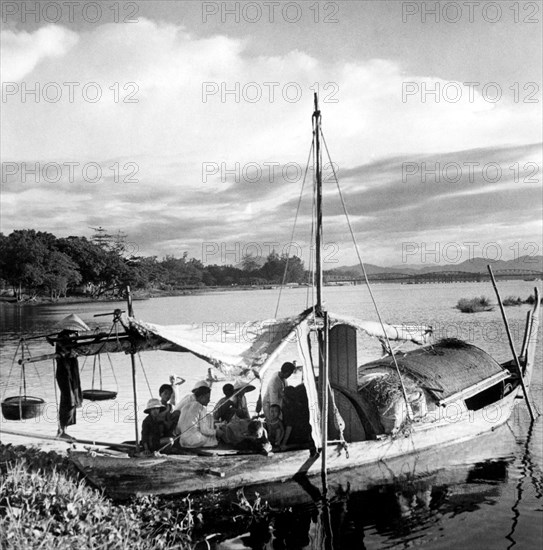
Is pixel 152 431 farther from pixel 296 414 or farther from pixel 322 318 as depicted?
pixel 322 318

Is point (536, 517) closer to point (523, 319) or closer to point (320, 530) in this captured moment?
point (320, 530)

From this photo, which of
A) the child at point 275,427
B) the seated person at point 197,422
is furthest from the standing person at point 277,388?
the seated person at point 197,422

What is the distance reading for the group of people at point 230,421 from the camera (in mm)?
9734

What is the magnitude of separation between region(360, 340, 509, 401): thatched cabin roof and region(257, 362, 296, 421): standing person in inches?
125

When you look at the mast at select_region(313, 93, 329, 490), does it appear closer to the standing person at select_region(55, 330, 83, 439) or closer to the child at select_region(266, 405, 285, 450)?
the child at select_region(266, 405, 285, 450)

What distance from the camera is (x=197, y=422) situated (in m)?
9.73

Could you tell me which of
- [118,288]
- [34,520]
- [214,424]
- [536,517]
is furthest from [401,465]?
[118,288]

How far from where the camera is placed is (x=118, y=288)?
58.9 metres

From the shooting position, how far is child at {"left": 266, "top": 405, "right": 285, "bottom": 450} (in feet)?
Result: 34.0

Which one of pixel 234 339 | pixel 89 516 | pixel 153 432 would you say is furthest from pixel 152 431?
pixel 89 516

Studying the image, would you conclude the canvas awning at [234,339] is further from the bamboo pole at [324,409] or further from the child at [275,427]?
the child at [275,427]

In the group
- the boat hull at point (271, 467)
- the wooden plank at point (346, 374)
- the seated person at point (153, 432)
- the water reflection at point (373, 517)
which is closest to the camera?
the water reflection at point (373, 517)

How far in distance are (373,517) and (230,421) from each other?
9.47 feet

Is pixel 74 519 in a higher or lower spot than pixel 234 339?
lower
